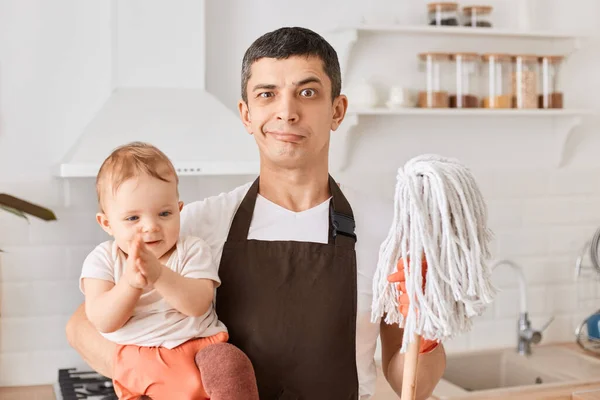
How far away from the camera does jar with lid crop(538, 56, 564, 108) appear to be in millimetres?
3348

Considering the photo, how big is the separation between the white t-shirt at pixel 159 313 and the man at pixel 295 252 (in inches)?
4.2

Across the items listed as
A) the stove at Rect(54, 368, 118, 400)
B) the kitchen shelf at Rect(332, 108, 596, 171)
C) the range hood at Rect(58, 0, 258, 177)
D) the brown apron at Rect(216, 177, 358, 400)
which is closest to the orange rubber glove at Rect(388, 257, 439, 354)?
the brown apron at Rect(216, 177, 358, 400)

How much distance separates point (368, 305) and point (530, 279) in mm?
1825

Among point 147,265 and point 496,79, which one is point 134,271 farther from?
point 496,79

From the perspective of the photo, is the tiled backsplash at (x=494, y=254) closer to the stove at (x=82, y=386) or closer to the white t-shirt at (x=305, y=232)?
the stove at (x=82, y=386)

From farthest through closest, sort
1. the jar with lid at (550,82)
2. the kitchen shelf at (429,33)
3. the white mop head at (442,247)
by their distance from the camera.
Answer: the jar with lid at (550,82), the kitchen shelf at (429,33), the white mop head at (442,247)

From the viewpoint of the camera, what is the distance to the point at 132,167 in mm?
1704

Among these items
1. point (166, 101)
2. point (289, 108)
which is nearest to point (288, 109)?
point (289, 108)

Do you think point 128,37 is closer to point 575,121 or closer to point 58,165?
point 58,165

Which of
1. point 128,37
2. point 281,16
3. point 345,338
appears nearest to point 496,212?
point 281,16

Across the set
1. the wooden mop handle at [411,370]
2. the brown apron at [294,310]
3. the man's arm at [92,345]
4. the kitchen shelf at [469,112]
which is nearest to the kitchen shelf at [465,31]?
the kitchen shelf at [469,112]

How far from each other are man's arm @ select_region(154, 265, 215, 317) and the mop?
424 mm

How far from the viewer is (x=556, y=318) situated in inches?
141

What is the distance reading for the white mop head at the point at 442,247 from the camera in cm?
142
